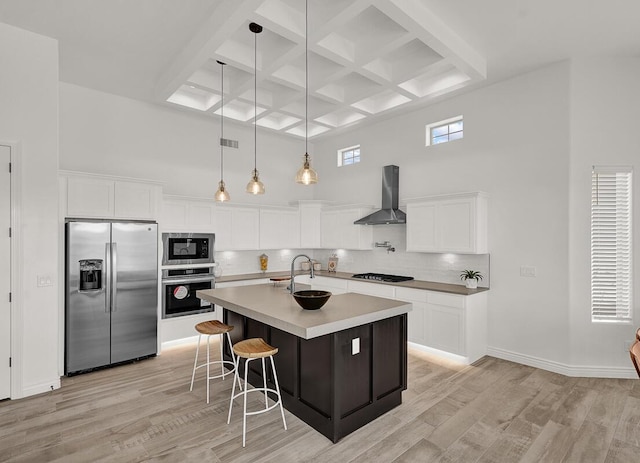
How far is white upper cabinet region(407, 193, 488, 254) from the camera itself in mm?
4734

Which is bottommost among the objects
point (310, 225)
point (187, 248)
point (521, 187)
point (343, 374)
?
point (343, 374)

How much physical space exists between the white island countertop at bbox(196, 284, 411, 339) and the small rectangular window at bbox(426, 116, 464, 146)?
3.19m

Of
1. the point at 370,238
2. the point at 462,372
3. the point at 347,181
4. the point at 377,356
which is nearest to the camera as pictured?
the point at 377,356

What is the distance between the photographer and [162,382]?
3977 millimetres

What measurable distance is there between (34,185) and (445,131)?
549 cm

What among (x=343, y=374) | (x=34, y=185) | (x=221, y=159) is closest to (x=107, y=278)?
(x=34, y=185)

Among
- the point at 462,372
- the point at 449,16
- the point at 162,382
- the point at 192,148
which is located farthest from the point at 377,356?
the point at 192,148

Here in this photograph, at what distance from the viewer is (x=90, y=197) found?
4.34m

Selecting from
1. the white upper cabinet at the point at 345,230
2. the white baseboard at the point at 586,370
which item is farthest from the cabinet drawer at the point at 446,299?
the white upper cabinet at the point at 345,230

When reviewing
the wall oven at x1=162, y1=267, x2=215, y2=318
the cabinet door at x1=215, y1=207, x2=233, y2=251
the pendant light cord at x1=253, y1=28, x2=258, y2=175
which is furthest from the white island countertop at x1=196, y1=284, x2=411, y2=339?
the cabinet door at x1=215, y1=207, x2=233, y2=251

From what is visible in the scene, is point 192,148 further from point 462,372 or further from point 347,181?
point 462,372

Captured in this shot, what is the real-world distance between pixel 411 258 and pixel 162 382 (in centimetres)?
406

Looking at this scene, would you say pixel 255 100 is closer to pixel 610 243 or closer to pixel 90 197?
pixel 90 197

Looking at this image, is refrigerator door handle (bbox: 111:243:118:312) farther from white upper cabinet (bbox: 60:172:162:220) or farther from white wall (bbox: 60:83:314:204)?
white wall (bbox: 60:83:314:204)
